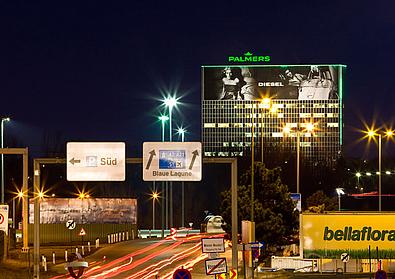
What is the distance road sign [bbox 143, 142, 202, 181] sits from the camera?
29141 millimetres

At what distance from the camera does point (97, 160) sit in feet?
96.3

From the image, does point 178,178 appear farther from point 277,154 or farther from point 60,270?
point 277,154

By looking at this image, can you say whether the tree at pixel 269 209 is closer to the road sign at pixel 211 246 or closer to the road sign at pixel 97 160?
the road sign at pixel 97 160

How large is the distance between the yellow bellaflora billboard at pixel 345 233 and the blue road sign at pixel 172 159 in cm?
1006

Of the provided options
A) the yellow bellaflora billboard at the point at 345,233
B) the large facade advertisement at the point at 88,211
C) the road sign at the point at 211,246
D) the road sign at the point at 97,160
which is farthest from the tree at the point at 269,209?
the large facade advertisement at the point at 88,211

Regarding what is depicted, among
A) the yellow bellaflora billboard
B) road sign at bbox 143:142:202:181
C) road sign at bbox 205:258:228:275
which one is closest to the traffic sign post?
the yellow bellaflora billboard

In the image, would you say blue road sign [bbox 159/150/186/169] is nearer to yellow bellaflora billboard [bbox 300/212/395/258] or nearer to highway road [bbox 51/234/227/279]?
highway road [bbox 51/234/227/279]

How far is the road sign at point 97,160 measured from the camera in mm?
29328

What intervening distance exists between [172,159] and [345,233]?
11710mm

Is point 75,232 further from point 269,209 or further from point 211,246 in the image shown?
point 211,246

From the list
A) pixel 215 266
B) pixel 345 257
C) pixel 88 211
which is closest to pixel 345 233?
pixel 345 257

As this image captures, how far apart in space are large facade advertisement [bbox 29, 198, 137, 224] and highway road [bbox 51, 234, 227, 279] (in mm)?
4696

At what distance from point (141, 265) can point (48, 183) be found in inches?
2131

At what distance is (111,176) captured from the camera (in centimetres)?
2939
